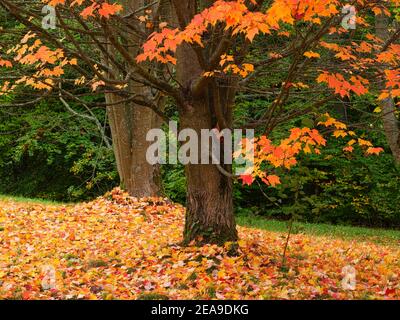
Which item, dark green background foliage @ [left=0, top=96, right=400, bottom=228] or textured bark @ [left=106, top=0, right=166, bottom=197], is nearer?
textured bark @ [left=106, top=0, right=166, bottom=197]

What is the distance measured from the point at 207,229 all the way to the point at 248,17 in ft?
9.89

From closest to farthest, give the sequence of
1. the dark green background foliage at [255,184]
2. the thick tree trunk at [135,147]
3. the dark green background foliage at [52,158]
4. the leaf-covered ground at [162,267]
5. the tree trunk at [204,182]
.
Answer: the leaf-covered ground at [162,267]
the tree trunk at [204,182]
the thick tree trunk at [135,147]
the dark green background foliage at [255,184]
the dark green background foliage at [52,158]

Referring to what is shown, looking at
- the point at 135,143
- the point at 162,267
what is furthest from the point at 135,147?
the point at 162,267

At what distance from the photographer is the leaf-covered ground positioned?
17.8ft

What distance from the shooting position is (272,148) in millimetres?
5297

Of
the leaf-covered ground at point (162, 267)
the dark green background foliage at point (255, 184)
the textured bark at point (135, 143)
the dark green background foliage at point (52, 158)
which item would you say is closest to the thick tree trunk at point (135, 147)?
the textured bark at point (135, 143)

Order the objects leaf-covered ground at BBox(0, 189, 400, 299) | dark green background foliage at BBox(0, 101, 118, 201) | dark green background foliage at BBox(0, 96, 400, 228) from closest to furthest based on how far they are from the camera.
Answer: leaf-covered ground at BBox(0, 189, 400, 299)
dark green background foliage at BBox(0, 96, 400, 228)
dark green background foliage at BBox(0, 101, 118, 201)

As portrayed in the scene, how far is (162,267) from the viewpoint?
616 cm

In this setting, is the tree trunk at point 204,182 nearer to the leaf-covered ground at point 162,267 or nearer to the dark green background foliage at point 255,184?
the leaf-covered ground at point 162,267

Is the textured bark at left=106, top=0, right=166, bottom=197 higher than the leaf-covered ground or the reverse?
higher

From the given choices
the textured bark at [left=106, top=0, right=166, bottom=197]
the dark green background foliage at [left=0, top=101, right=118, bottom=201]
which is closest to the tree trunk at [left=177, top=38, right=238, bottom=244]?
the textured bark at [left=106, top=0, right=166, bottom=197]

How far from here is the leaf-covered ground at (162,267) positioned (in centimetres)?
542

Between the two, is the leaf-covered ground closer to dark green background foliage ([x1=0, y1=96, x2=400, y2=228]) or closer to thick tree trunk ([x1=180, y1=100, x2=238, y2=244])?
thick tree trunk ([x1=180, y1=100, x2=238, y2=244])
